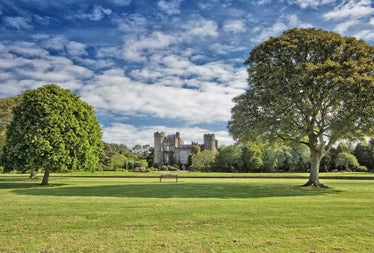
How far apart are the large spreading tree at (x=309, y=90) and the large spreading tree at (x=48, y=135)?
39.1 ft

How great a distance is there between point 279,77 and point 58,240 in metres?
18.4

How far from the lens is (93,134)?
24.2m

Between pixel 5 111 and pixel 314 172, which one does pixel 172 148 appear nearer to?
pixel 5 111

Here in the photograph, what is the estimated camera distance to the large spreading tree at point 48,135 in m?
20.1

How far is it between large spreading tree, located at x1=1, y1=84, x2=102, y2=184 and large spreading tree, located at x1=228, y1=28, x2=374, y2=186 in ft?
39.1

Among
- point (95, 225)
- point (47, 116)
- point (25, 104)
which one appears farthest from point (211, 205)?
point (25, 104)

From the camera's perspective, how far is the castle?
341ft

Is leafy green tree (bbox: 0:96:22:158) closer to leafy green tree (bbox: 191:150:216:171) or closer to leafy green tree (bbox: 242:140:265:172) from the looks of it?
leafy green tree (bbox: 191:150:216:171)

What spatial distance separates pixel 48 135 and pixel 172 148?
292 ft

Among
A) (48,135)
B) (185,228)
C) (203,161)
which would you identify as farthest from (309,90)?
(203,161)

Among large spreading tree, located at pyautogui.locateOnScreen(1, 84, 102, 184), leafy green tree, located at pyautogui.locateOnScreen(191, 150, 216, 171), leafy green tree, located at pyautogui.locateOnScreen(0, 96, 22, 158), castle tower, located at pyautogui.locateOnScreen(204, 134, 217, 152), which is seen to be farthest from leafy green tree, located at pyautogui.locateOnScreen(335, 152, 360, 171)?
leafy green tree, located at pyautogui.locateOnScreen(0, 96, 22, 158)

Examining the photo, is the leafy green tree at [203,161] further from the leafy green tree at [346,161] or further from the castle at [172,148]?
the leafy green tree at [346,161]

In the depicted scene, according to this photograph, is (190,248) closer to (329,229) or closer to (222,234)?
(222,234)

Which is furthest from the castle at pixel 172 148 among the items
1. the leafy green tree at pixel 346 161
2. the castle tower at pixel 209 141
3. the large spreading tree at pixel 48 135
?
the large spreading tree at pixel 48 135
